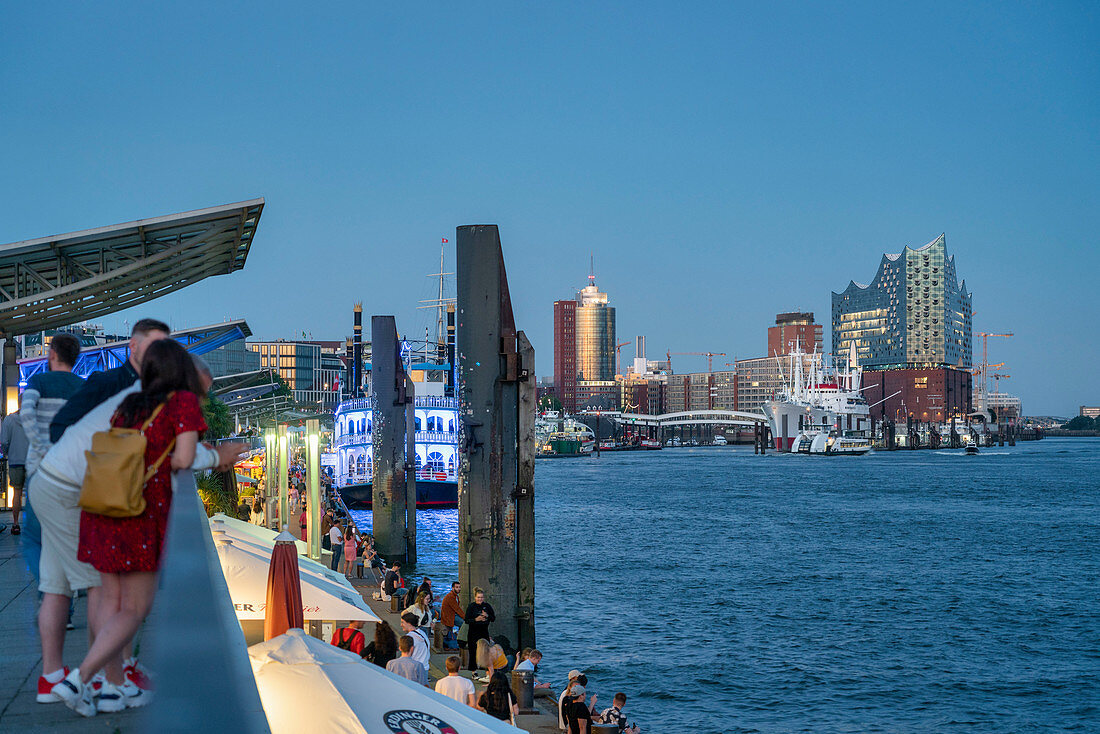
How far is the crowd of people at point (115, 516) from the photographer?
3.02 m

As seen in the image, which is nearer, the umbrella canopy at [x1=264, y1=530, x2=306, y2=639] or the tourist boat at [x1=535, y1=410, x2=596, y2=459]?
the umbrella canopy at [x1=264, y1=530, x2=306, y2=639]

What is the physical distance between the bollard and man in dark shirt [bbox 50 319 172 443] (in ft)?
36.7

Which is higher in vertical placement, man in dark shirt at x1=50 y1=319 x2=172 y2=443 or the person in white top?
man in dark shirt at x1=50 y1=319 x2=172 y2=443

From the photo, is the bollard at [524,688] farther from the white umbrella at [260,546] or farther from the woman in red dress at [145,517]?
the woman in red dress at [145,517]

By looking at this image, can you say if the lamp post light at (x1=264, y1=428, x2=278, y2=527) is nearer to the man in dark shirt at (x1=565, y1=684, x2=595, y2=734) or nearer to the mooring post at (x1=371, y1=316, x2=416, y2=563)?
the mooring post at (x1=371, y1=316, x2=416, y2=563)

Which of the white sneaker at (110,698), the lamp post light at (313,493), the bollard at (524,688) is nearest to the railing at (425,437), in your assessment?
the lamp post light at (313,493)

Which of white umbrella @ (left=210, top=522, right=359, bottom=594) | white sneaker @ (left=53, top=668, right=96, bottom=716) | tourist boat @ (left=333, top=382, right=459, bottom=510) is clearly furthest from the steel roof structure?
tourist boat @ (left=333, top=382, right=459, bottom=510)

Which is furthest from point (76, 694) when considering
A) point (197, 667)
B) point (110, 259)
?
point (110, 259)

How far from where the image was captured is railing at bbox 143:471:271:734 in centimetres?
123

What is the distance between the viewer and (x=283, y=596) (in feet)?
32.9

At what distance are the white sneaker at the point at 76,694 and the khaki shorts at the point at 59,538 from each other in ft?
1.03

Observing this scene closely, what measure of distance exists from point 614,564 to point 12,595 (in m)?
34.3

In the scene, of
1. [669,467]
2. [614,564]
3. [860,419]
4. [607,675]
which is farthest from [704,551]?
[860,419]

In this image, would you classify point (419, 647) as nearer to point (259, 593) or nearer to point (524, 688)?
point (524, 688)
